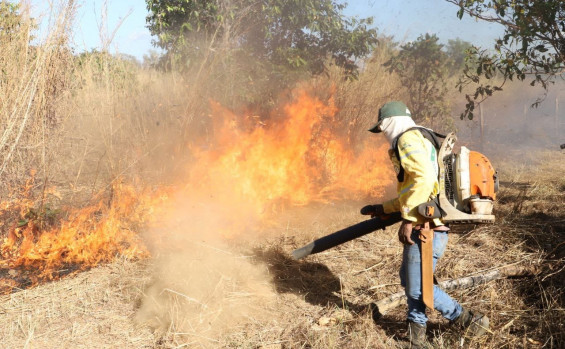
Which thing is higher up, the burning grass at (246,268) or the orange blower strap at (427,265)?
the orange blower strap at (427,265)

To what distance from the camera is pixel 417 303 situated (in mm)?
2830

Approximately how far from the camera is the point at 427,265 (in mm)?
2740

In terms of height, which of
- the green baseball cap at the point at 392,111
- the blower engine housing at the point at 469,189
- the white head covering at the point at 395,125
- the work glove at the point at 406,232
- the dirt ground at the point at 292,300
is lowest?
the dirt ground at the point at 292,300

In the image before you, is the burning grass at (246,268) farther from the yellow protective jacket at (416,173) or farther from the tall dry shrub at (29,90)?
the yellow protective jacket at (416,173)

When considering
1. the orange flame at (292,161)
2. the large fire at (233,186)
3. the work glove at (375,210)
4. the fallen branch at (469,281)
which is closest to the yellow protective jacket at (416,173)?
the work glove at (375,210)

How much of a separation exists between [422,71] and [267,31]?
449cm

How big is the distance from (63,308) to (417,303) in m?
3.05

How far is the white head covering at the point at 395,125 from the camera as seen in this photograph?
2854 millimetres

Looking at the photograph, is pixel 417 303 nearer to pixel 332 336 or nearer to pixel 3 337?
pixel 332 336

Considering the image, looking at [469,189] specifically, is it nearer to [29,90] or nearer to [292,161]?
[29,90]

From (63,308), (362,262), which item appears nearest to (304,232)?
(362,262)

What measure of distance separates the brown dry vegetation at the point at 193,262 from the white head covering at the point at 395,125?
1.47m

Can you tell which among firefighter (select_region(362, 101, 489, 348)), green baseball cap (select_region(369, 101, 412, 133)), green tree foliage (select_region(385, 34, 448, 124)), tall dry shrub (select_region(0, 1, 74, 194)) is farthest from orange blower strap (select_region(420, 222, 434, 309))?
green tree foliage (select_region(385, 34, 448, 124))

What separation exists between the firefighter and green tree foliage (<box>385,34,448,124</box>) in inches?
276
